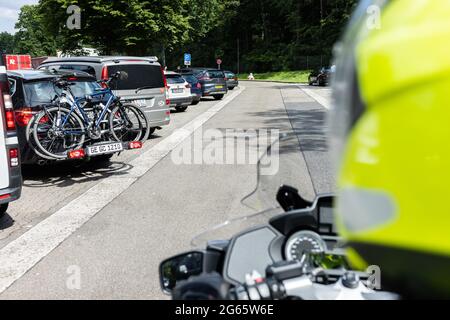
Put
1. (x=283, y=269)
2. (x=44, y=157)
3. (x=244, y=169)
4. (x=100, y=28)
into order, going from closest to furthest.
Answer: (x=283, y=269) → (x=44, y=157) → (x=244, y=169) → (x=100, y=28)

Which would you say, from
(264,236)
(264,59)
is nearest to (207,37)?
(264,59)

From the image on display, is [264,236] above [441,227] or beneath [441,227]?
beneath

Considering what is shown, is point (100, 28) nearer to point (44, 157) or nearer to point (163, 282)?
point (44, 157)

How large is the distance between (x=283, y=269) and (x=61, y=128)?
664 centimetres

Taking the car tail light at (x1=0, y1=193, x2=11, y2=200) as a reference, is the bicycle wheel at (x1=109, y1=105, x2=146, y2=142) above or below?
above

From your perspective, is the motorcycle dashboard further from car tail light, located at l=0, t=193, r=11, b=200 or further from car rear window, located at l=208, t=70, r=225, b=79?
car rear window, located at l=208, t=70, r=225, b=79

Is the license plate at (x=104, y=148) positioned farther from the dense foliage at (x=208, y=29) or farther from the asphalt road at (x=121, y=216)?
the dense foliage at (x=208, y=29)

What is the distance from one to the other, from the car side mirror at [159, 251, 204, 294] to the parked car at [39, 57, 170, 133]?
28.8 ft

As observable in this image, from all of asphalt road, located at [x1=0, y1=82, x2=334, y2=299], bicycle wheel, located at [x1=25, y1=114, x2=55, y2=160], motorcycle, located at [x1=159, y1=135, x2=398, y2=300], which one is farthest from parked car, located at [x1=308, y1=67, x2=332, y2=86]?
motorcycle, located at [x1=159, y1=135, x2=398, y2=300]

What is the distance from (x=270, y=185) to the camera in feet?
8.46

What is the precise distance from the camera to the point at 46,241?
5.06 meters

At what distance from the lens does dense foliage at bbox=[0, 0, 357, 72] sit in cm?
3188

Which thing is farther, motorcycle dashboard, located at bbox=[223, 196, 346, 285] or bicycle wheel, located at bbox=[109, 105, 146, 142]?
bicycle wheel, located at bbox=[109, 105, 146, 142]

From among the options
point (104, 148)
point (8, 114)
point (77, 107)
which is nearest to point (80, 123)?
point (77, 107)
